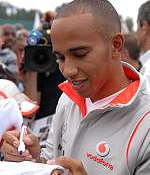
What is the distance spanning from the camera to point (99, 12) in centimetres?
150

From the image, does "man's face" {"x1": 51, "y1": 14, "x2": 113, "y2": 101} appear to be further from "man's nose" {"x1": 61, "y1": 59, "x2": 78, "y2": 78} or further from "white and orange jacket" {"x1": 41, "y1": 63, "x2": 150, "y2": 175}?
"white and orange jacket" {"x1": 41, "y1": 63, "x2": 150, "y2": 175}

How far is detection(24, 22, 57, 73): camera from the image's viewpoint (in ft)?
12.1

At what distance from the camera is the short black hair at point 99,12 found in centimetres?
148

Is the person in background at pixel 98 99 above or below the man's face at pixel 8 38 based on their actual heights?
above

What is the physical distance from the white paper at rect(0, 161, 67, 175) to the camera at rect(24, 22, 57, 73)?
2282 millimetres

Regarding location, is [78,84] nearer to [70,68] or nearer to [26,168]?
[70,68]

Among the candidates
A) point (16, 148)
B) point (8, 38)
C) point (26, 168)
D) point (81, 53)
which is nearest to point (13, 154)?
point (16, 148)

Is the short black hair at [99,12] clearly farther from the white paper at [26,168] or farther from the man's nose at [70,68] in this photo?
the white paper at [26,168]

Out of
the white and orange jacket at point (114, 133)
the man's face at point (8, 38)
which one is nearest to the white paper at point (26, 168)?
the white and orange jacket at point (114, 133)

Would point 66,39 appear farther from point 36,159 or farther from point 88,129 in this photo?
point 36,159

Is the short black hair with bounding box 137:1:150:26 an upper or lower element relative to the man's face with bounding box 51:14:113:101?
lower

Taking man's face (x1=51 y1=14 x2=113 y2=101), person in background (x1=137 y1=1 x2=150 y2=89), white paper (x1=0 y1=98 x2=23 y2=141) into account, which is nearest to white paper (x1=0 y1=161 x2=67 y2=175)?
man's face (x1=51 y1=14 x2=113 y2=101)

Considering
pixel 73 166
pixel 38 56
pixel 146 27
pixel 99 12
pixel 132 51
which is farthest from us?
pixel 132 51

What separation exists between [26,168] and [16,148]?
153mm
